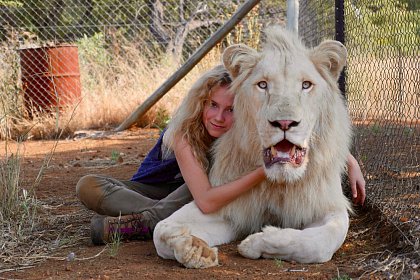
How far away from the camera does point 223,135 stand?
162 inches

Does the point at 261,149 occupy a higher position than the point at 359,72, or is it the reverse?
the point at 359,72

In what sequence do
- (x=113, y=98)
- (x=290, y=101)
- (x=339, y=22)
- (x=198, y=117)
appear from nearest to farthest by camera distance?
(x=290, y=101) < (x=198, y=117) < (x=339, y=22) < (x=113, y=98)

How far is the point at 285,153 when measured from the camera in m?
3.52

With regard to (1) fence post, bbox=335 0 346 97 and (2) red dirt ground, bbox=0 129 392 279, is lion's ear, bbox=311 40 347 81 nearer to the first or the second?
(2) red dirt ground, bbox=0 129 392 279

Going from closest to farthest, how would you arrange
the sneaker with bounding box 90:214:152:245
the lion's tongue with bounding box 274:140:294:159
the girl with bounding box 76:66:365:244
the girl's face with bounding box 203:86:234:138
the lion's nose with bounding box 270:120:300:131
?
the lion's nose with bounding box 270:120:300:131, the lion's tongue with bounding box 274:140:294:159, the girl with bounding box 76:66:365:244, the girl's face with bounding box 203:86:234:138, the sneaker with bounding box 90:214:152:245

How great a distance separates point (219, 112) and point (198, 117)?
0.19m

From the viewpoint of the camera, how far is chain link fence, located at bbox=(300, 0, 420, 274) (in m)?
4.20

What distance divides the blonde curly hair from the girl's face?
2.1 inches

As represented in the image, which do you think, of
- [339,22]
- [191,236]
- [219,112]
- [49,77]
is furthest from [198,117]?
[49,77]

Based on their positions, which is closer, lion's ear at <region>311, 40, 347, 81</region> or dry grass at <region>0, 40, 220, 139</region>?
lion's ear at <region>311, 40, 347, 81</region>

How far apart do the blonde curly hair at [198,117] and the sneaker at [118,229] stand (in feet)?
1.67

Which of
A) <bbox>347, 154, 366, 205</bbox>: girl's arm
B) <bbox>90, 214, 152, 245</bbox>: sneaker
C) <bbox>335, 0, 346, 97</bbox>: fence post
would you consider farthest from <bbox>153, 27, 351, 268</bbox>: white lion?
<bbox>335, 0, 346, 97</bbox>: fence post

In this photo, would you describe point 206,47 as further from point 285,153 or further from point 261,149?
point 285,153

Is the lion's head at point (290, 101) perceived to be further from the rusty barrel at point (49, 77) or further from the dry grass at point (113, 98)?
the rusty barrel at point (49, 77)
